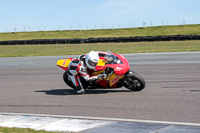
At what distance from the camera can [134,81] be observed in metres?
9.05

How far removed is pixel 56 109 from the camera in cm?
752

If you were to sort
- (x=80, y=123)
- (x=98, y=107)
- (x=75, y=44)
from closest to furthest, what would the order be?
1. (x=80, y=123)
2. (x=98, y=107)
3. (x=75, y=44)

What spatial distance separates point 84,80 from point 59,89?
1.36 m

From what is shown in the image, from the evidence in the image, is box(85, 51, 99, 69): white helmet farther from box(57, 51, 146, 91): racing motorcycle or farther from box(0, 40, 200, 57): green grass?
box(0, 40, 200, 57): green grass

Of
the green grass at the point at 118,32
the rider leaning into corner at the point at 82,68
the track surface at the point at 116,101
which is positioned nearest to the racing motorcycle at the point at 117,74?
the rider leaning into corner at the point at 82,68

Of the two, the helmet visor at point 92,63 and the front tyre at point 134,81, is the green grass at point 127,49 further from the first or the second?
the helmet visor at point 92,63

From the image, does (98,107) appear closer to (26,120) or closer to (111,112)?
(111,112)

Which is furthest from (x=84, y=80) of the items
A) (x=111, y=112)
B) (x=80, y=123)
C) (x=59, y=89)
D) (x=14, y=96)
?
(x=80, y=123)

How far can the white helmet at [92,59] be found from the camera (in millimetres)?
8891

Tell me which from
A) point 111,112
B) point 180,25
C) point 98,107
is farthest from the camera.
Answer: point 180,25

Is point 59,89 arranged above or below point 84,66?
below

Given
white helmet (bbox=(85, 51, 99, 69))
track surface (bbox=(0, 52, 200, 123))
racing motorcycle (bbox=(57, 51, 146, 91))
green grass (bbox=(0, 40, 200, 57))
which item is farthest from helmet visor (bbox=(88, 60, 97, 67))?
green grass (bbox=(0, 40, 200, 57))

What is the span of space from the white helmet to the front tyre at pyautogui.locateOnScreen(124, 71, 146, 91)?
35.4 inches

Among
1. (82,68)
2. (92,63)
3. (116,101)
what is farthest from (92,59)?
(116,101)
